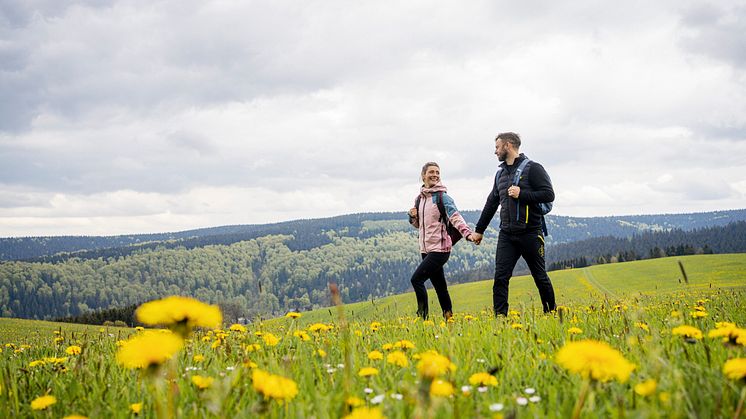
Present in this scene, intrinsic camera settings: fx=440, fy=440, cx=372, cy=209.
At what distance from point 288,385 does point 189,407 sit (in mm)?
803

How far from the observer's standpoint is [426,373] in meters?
1.35

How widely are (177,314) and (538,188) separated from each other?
705 cm

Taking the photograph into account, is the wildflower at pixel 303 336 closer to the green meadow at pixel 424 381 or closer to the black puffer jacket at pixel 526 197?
the green meadow at pixel 424 381

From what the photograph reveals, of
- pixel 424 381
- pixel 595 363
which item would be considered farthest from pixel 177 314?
pixel 595 363

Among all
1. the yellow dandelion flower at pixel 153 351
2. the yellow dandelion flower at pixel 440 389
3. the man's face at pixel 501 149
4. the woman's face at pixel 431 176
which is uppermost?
the man's face at pixel 501 149

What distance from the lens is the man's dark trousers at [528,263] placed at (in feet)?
24.3

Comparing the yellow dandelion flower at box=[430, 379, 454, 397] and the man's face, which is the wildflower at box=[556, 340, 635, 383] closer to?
the yellow dandelion flower at box=[430, 379, 454, 397]

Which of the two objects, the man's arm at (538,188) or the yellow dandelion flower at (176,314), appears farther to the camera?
the man's arm at (538,188)

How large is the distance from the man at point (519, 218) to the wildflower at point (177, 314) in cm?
630

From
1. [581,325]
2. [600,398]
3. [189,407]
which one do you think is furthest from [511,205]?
[189,407]

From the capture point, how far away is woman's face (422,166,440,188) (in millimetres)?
8203

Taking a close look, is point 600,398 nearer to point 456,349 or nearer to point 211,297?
point 456,349

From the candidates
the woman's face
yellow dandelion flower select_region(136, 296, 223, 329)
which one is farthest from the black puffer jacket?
yellow dandelion flower select_region(136, 296, 223, 329)

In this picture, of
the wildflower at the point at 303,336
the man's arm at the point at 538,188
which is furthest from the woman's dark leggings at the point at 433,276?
the wildflower at the point at 303,336
